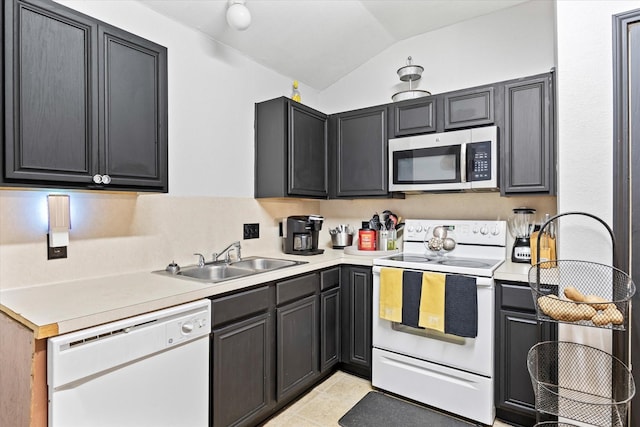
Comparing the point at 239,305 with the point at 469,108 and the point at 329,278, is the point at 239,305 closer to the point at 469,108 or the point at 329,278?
the point at 329,278

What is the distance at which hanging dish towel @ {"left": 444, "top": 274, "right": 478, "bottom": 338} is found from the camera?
1.97m

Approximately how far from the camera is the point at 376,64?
3100 millimetres

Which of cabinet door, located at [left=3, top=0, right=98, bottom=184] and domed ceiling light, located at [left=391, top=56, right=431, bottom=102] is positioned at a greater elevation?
domed ceiling light, located at [left=391, top=56, right=431, bottom=102]

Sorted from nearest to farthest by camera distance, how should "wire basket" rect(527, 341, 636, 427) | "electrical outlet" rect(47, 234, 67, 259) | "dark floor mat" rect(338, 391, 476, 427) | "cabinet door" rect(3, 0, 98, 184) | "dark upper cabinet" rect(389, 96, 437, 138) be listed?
"cabinet door" rect(3, 0, 98, 184)
"wire basket" rect(527, 341, 636, 427)
"electrical outlet" rect(47, 234, 67, 259)
"dark floor mat" rect(338, 391, 476, 427)
"dark upper cabinet" rect(389, 96, 437, 138)

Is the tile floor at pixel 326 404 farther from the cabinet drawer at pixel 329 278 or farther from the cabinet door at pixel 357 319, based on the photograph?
the cabinet drawer at pixel 329 278

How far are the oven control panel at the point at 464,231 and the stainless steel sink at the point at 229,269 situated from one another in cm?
94

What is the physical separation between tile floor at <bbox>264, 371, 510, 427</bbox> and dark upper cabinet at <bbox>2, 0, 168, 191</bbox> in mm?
1477

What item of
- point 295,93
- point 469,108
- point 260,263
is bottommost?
point 260,263

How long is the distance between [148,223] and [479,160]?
81.0 inches


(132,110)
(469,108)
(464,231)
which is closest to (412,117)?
(469,108)

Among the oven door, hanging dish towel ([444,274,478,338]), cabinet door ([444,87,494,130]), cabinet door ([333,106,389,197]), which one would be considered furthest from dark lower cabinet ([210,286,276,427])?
cabinet door ([444,87,494,130])

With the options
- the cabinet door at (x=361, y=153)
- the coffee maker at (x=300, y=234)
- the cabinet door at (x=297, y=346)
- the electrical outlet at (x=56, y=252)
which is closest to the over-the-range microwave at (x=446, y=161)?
the cabinet door at (x=361, y=153)

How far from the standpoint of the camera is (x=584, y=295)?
5.06ft

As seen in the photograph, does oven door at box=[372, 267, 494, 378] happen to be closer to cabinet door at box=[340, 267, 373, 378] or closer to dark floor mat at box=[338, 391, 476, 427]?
cabinet door at box=[340, 267, 373, 378]
